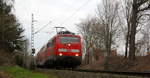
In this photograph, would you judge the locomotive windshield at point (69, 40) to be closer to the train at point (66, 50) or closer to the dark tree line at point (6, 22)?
the train at point (66, 50)

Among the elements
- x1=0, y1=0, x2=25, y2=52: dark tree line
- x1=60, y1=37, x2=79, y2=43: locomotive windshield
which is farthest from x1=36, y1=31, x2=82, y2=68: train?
x1=0, y1=0, x2=25, y2=52: dark tree line

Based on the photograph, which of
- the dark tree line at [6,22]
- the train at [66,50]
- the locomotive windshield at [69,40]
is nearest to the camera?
the train at [66,50]

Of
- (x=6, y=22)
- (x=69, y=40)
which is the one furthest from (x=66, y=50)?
(x=6, y=22)

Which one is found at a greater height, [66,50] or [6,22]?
[6,22]

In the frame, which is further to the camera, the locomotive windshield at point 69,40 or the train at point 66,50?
the locomotive windshield at point 69,40

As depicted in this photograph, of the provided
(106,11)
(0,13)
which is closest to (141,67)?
(0,13)

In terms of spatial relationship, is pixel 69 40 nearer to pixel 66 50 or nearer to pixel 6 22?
pixel 66 50

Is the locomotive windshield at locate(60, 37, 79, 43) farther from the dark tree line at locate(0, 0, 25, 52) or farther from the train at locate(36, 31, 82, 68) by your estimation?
the dark tree line at locate(0, 0, 25, 52)

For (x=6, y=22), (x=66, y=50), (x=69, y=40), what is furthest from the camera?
(x=6, y=22)

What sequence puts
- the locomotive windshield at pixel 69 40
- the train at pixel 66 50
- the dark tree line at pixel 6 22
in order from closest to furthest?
the train at pixel 66 50
the locomotive windshield at pixel 69 40
the dark tree line at pixel 6 22

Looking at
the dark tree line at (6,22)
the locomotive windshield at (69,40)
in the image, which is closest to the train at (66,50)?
the locomotive windshield at (69,40)

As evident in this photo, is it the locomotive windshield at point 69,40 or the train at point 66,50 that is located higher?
the locomotive windshield at point 69,40

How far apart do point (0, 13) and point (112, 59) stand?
55.2 feet

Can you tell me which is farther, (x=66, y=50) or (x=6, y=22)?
(x=6, y=22)
